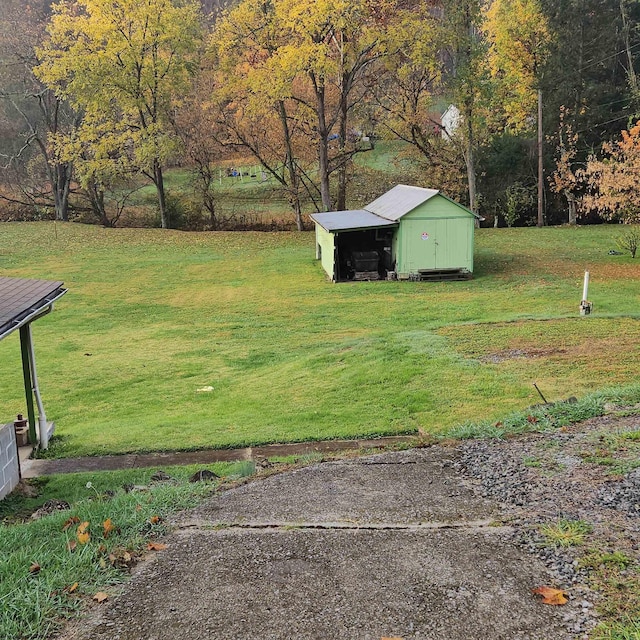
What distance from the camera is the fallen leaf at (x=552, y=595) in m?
3.54

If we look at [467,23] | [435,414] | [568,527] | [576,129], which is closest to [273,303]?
[435,414]

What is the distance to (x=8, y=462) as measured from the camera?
6.98m

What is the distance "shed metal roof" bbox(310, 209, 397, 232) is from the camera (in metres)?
20.5

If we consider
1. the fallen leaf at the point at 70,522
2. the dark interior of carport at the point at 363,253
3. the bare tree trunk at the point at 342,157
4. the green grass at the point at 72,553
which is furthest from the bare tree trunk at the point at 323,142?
the fallen leaf at the point at 70,522

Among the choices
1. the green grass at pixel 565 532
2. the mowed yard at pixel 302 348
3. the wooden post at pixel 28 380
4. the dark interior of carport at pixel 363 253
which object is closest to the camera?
the green grass at pixel 565 532

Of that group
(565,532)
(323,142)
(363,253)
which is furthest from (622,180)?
(565,532)

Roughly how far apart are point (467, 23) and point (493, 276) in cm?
1519

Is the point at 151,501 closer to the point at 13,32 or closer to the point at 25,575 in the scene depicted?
the point at 25,575

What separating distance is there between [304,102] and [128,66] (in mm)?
9000

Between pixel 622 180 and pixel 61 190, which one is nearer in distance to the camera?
pixel 622 180

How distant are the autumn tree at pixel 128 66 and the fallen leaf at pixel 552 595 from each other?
31.2 metres

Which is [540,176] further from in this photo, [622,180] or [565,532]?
[565,532]

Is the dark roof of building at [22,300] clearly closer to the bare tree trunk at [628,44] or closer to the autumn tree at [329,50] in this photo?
the autumn tree at [329,50]

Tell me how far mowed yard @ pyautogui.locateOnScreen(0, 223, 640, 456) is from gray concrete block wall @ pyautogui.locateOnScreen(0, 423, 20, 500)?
1.52 meters
